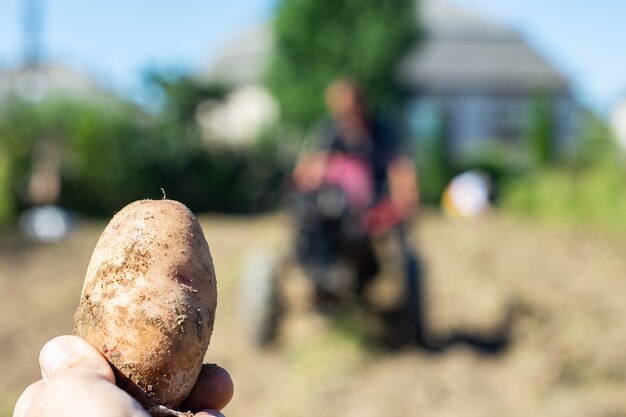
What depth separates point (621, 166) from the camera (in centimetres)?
1622

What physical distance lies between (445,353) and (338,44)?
15.1 m

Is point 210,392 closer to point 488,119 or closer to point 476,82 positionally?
point 488,119

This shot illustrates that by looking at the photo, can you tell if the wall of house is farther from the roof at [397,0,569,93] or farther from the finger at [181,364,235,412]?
the finger at [181,364,235,412]

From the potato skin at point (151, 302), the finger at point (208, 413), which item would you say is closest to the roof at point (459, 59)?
the potato skin at point (151, 302)

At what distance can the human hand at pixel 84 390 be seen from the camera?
4.06 ft

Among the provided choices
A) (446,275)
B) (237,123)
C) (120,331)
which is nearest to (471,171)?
(237,123)

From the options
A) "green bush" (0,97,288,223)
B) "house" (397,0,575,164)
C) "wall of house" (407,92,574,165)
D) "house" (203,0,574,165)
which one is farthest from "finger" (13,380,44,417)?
"wall of house" (407,92,574,165)

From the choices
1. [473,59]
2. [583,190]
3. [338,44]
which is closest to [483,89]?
[473,59]

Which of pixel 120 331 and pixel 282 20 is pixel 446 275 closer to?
pixel 120 331

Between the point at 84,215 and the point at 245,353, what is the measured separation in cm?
1131

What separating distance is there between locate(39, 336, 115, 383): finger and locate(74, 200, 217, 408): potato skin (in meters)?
0.04

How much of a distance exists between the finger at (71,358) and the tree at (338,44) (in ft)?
63.7

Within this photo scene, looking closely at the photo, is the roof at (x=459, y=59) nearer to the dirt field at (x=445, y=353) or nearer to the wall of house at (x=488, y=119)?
the wall of house at (x=488, y=119)

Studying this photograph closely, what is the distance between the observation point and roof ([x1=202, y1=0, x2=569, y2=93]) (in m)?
32.1
